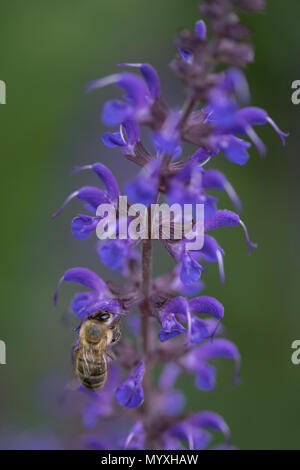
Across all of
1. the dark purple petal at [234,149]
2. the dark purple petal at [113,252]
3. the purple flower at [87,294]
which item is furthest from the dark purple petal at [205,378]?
the dark purple petal at [234,149]

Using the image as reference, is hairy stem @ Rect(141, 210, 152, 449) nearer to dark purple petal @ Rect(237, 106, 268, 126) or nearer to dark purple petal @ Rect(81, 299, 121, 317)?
dark purple petal @ Rect(81, 299, 121, 317)

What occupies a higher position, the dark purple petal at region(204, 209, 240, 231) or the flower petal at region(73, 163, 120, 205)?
the flower petal at region(73, 163, 120, 205)

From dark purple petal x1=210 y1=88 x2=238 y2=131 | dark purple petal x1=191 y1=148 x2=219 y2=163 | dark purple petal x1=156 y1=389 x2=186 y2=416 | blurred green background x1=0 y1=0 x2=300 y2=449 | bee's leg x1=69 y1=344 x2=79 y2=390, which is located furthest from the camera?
blurred green background x1=0 y1=0 x2=300 y2=449

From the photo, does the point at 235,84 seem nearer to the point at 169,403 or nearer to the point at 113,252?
the point at 113,252

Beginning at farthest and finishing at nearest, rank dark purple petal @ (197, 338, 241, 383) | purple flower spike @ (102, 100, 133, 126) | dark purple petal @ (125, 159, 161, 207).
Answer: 1. dark purple petal @ (197, 338, 241, 383)
2. purple flower spike @ (102, 100, 133, 126)
3. dark purple petal @ (125, 159, 161, 207)

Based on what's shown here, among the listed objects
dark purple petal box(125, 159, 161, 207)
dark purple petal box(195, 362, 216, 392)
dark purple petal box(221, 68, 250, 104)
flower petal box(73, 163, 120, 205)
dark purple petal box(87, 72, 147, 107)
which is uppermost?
dark purple petal box(87, 72, 147, 107)

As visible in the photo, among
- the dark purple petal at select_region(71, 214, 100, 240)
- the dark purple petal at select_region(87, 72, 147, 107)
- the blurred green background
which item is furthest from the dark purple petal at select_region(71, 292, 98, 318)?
the blurred green background

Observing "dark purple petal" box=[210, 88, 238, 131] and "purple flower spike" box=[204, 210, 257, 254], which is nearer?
"dark purple petal" box=[210, 88, 238, 131]
